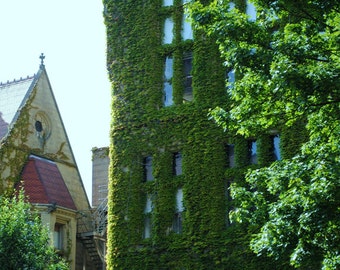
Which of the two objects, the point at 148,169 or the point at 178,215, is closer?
the point at 178,215

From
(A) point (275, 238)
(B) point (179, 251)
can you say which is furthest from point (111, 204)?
(A) point (275, 238)

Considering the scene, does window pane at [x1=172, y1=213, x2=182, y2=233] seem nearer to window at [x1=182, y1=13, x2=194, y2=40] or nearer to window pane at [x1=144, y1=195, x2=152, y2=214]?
window pane at [x1=144, y1=195, x2=152, y2=214]

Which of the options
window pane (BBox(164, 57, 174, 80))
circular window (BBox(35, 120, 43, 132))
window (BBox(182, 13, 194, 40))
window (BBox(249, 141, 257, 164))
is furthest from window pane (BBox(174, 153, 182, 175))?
circular window (BBox(35, 120, 43, 132))

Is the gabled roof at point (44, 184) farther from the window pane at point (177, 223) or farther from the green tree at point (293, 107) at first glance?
the green tree at point (293, 107)

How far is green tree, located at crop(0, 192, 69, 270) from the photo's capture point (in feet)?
96.8

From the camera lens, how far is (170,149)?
3112cm

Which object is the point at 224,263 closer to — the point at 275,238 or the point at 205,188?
the point at 205,188

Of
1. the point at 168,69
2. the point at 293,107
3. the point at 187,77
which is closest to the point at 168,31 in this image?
the point at 168,69

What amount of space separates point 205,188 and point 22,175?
1527 centimetres

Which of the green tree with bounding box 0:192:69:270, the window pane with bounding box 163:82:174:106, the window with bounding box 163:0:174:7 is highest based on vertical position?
the window with bounding box 163:0:174:7

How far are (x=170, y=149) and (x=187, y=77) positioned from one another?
300cm

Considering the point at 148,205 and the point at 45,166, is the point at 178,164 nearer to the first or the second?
the point at 148,205

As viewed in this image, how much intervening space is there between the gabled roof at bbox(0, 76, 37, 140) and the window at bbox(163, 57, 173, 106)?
12.9 metres

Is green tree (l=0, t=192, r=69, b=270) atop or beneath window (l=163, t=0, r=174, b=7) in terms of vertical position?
beneath
